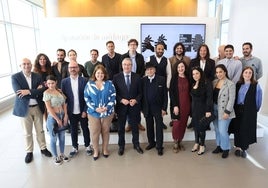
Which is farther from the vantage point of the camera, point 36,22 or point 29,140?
point 36,22

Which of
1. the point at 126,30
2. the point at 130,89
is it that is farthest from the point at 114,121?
the point at 126,30

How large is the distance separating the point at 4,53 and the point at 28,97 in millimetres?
5269

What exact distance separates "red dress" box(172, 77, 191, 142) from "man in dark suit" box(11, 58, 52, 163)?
209 centimetres

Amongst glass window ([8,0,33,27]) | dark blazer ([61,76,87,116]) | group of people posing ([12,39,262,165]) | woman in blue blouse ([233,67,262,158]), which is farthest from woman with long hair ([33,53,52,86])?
glass window ([8,0,33,27])

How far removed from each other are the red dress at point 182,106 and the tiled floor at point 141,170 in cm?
37

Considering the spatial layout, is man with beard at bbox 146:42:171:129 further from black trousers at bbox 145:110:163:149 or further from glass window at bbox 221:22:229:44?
glass window at bbox 221:22:229:44

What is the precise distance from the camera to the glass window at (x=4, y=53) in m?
7.13

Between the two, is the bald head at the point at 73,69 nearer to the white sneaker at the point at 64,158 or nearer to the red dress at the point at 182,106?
the white sneaker at the point at 64,158

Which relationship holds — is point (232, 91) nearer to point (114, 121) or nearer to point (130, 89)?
point (130, 89)

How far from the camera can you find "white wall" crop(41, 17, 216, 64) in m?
6.29

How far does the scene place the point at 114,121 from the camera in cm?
417

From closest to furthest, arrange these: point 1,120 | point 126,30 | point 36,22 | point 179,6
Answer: point 1,120
point 126,30
point 179,6
point 36,22

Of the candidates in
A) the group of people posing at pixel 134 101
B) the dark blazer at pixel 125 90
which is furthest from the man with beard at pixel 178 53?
the dark blazer at pixel 125 90

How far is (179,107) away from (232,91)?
821 mm
